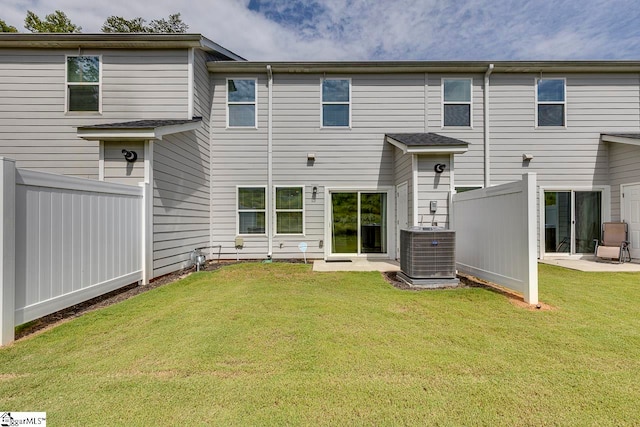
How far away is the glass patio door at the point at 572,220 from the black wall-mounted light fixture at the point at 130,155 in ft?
34.1

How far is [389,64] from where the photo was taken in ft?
25.8

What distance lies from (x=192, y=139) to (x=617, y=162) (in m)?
11.5

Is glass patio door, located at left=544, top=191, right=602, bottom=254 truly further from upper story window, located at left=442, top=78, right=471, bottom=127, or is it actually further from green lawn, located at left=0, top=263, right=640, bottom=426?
green lawn, located at left=0, top=263, right=640, bottom=426

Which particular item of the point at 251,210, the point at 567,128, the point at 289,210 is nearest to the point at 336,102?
the point at 289,210

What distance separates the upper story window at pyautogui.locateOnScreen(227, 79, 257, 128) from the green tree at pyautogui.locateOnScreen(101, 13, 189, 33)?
1162cm

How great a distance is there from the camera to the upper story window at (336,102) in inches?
321

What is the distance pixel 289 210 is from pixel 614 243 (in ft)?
28.5

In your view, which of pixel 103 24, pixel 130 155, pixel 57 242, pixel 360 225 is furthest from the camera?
pixel 103 24

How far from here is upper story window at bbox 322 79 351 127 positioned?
8148 mm

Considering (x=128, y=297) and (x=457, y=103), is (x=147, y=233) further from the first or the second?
(x=457, y=103)

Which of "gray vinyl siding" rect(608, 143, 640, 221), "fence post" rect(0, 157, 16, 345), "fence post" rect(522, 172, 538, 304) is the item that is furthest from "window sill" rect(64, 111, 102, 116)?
"gray vinyl siding" rect(608, 143, 640, 221)

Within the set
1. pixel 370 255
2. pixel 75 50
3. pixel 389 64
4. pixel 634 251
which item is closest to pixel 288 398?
pixel 370 255

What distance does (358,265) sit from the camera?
23.0ft

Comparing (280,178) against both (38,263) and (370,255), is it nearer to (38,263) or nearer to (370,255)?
(370,255)
